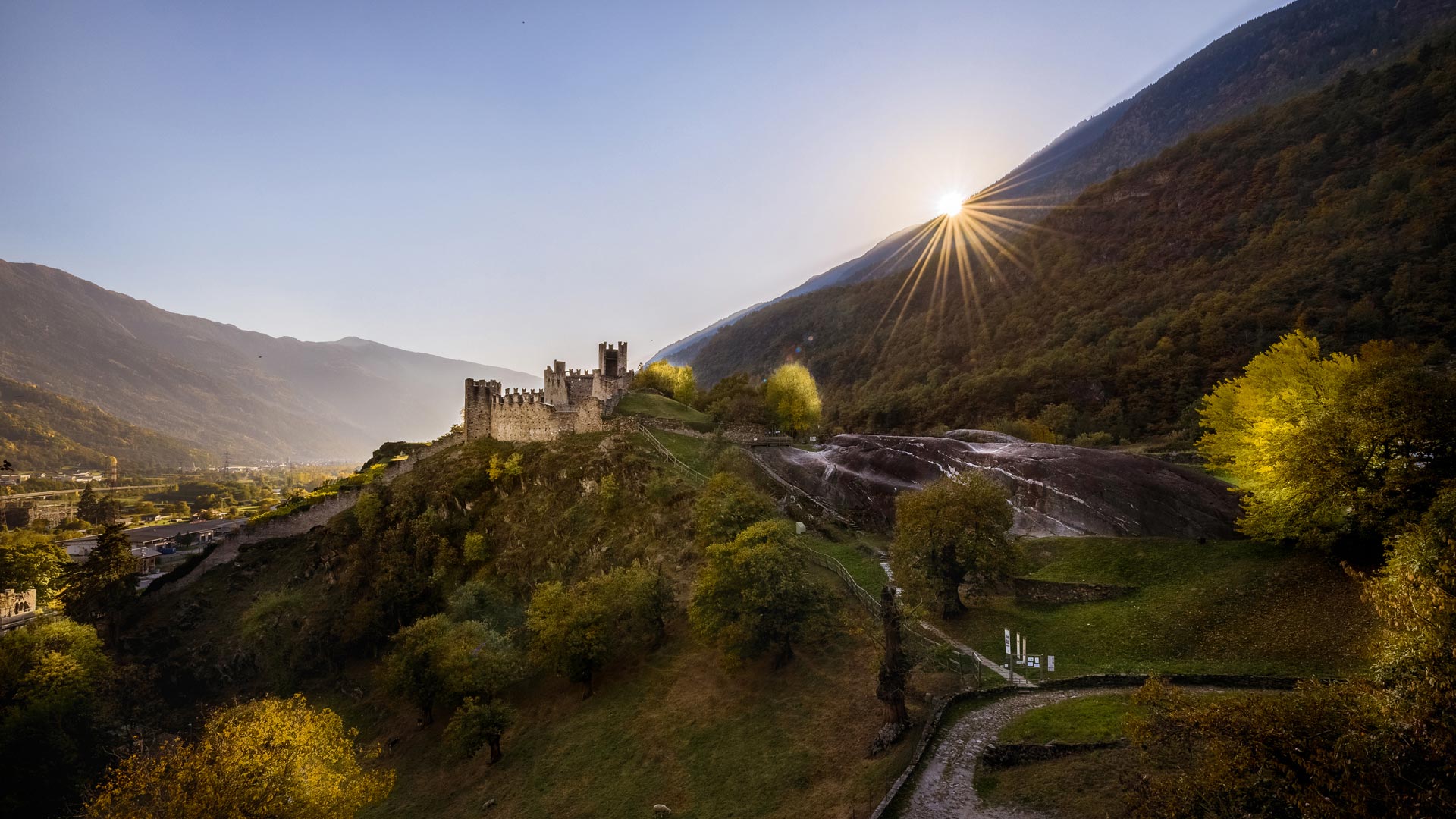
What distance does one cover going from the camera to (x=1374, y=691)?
10906mm

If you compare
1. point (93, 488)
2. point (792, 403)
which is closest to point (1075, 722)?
point (792, 403)

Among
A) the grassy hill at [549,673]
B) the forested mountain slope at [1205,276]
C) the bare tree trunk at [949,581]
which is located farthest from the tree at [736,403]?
the bare tree trunk at [949,581]

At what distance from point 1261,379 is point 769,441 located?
32.9 m

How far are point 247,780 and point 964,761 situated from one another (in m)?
22.4

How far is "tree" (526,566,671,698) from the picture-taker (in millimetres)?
32875

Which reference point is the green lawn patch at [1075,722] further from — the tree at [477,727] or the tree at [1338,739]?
the tree at [477,727]

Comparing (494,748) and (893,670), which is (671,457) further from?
(893,670)

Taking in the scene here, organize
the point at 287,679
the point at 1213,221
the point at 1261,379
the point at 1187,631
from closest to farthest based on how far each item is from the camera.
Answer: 1. the point at 1187,631
2. the point at 1261,379
3. the point at 287,679
4. the point at 1213,221

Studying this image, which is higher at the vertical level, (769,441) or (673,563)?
(769,441)

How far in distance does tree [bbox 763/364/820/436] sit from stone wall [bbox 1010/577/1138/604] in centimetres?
3620

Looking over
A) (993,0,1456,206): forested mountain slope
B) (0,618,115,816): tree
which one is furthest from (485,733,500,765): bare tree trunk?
(993,0,1456,206): forested mountain slope

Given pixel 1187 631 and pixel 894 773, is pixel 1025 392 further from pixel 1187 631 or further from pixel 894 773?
pixel 894 773

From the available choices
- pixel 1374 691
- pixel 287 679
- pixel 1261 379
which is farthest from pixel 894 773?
pixel 287 679

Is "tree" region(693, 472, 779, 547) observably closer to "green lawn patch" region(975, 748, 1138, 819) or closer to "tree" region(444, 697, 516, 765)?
"tree" region(444, 697, 516, 765)
